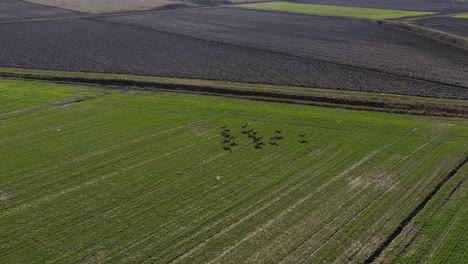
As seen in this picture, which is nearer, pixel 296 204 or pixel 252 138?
pixel 296 204

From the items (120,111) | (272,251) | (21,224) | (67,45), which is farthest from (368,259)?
(67,45)

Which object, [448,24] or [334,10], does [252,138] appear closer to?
[448,24]

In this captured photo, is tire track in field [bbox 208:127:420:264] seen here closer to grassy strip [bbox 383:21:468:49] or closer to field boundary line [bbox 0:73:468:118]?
field boundary line [bbox 0:73:468:118]

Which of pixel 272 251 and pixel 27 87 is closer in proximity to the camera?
pixel 272 251

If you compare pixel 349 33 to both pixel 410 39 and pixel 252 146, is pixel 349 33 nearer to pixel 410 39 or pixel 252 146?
pixel 410 39

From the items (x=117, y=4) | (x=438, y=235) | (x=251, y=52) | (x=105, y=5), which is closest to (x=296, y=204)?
(x=438, y=235)
